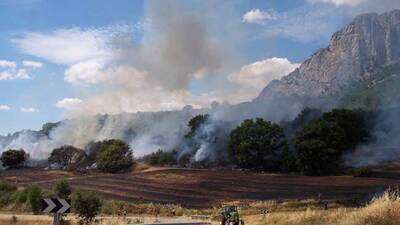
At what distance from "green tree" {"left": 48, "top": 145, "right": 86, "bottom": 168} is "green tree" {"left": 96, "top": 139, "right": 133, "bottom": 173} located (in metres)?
13.4

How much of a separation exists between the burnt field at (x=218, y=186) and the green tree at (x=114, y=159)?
17027 millimetres

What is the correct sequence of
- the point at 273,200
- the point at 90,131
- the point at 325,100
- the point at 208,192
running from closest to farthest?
the point at 273,200 < the point at 208,192 < the point at 90,131 < the point at 325,100

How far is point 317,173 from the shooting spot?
85500 mm

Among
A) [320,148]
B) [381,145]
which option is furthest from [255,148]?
[381,145]

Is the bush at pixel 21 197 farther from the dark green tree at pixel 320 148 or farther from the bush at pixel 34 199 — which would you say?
the dark green tree at pixel 320 148

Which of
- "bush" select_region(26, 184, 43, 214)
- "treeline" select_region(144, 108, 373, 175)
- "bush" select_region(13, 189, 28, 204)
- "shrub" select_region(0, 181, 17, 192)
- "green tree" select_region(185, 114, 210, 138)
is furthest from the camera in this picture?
"green tree" select_region(185, 114, 210, 138)

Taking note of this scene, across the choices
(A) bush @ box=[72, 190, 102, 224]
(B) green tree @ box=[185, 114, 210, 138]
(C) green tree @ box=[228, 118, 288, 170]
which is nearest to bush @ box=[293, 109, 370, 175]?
(C) green tree @ box=[228, 118, 288, 170]

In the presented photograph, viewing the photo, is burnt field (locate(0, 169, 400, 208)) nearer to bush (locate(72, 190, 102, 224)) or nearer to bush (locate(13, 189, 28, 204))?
bush (locate(13, 189, 28, 204))

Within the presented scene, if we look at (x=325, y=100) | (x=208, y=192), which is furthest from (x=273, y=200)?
(x=325, y=100)

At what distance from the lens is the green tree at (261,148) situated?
314ft

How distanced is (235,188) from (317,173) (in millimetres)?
19451

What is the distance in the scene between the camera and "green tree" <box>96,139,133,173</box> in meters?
107

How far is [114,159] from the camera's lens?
107125mm

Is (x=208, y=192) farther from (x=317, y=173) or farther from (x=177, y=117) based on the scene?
(x=177, y=117)
